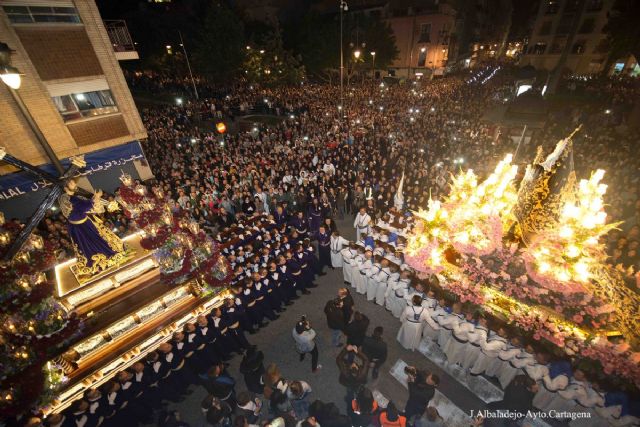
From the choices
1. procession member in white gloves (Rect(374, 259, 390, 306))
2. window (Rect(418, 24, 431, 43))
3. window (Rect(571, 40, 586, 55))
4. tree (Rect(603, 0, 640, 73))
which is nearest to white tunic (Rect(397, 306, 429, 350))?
procession member in white gloves (Rect(374, 259, 390, 306))

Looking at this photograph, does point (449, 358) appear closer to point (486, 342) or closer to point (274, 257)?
point (486, 342)

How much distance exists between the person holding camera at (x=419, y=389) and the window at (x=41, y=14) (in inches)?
706

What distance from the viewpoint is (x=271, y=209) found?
45.2 ft

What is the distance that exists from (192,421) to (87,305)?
407 cm

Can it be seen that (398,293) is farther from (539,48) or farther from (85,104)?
(539,48)

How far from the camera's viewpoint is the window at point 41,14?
1098 centimetres

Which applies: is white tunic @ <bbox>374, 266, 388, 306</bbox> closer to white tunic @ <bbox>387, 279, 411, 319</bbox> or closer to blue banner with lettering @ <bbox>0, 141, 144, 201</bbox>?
white tunic @ <bbox>387, 279, 411, 319</bbox>

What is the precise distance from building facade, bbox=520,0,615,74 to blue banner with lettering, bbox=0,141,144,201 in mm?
52751

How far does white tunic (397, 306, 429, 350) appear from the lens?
300 inches

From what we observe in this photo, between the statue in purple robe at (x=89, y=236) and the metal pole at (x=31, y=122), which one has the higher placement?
the metal pole at (x=31, y=122)

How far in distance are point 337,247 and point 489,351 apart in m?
5.46

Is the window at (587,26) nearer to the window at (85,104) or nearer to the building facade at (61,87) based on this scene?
the building facade at (61,87)

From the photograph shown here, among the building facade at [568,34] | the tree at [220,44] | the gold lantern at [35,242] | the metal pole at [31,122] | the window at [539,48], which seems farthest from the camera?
the window at [539,48]

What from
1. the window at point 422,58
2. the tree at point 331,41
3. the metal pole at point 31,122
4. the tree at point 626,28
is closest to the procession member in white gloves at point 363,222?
the metal pole at point 31,122
